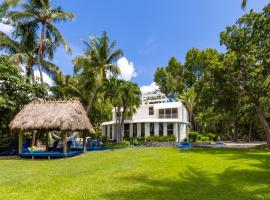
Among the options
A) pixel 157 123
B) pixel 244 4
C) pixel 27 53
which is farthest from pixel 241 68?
pixel 27 53

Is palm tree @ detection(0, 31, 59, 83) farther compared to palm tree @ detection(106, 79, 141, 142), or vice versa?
palm tree @ detection(106, 79, 141, 142)

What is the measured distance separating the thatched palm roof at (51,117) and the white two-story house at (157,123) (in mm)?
18745

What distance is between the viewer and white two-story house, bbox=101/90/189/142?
127 feet

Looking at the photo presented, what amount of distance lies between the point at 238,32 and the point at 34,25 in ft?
58.4

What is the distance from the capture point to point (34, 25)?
25.8 metres

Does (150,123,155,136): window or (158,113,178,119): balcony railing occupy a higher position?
(158,113,178,119): balcony railing

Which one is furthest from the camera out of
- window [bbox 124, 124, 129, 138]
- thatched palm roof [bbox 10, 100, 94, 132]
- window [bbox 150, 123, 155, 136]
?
window [bbox 124, 124, 129, 138]

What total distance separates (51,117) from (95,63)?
12.0m

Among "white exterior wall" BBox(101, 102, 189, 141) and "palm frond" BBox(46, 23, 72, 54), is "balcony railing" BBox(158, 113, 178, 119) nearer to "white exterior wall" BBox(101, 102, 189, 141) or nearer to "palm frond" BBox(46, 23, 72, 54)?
"white exterior wall" BBox(101, 102, 189, 141)

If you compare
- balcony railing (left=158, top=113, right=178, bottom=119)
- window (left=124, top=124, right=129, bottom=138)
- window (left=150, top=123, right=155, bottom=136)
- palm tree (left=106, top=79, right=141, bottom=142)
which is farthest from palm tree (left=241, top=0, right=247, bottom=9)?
window (left=124, top=124, right=129, bottom=138)

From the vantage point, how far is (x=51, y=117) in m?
19.7

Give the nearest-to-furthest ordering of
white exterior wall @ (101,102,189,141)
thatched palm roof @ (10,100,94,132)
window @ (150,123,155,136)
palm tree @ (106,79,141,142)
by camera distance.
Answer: thatched palm roof @ (10,100,94,132) < palm tree @ (106,79,141,142) < white exterior wall @ (101,102,189,141) < window @ (150,123,155,136)

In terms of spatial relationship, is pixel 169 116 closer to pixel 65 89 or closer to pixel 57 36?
pixel 65 89

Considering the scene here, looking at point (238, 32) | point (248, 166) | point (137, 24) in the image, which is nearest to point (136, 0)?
point (137, 24)
